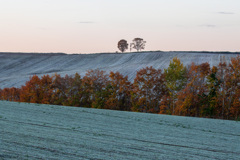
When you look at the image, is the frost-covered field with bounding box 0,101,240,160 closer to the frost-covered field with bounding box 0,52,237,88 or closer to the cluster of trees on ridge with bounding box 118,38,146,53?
the frost-covered field with bounding box 0,52,237,88

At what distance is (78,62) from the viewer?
103875mm

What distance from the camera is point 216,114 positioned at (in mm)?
48719

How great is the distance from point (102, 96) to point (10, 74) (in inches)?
1820

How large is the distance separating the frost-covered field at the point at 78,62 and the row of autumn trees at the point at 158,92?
19.3m

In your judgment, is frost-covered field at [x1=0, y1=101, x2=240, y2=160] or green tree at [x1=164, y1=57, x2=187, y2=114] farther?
green tree at [x1=164, y1=57, x2=187, y2=114]

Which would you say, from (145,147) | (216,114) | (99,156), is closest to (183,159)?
(145,147)

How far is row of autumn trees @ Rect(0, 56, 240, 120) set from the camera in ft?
161

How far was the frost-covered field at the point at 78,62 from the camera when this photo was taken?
8546 centimetres

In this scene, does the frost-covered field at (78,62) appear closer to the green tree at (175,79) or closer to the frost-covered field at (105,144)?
the green tree at (175,79)

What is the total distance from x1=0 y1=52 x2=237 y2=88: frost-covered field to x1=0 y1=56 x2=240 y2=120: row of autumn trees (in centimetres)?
1929

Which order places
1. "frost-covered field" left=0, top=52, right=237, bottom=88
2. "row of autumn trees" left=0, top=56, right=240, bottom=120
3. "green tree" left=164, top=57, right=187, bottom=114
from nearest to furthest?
"row of autumn trees" left=0, top=56, right=240, bottom=120 → "green tree" left=164, top=57, right=187, bottom=114 → "frost-covered field" left=0, top=52, right=237, bottom=88

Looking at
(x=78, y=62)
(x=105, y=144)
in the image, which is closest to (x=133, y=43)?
(x=78, y=62)

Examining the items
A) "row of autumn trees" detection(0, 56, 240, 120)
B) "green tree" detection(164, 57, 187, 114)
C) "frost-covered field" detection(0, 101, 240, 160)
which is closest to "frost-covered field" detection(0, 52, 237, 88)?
"row of autumn trees" detection(0, 56, 240, 120)

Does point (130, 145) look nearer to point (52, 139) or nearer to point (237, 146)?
point (52, 139)
